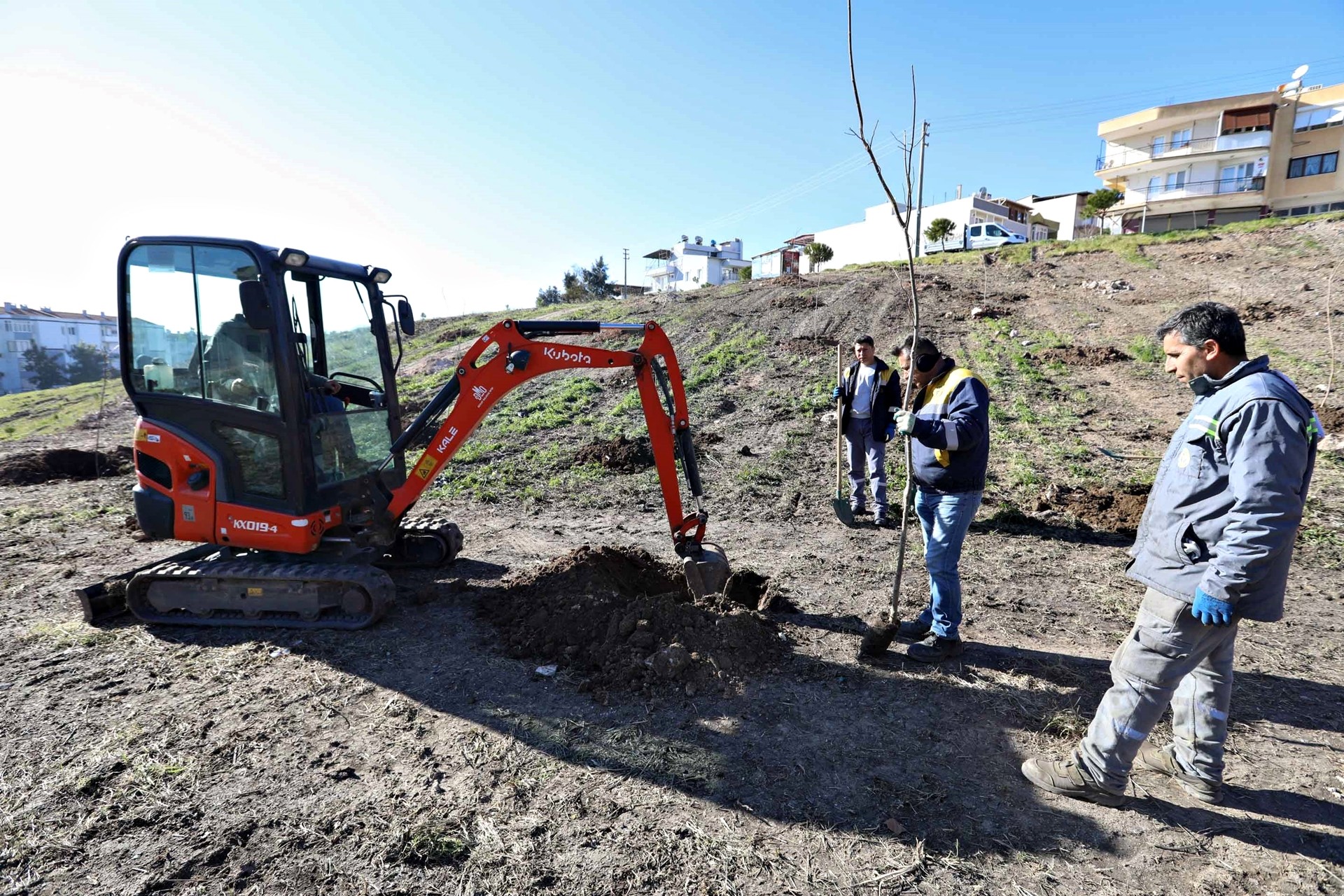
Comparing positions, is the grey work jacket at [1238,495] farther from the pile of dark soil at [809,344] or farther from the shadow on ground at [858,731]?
the pile of dark soil at [809,344]

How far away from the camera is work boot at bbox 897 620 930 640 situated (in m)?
4.93

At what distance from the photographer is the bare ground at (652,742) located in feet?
9.60

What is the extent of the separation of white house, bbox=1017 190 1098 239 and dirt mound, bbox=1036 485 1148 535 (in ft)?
131

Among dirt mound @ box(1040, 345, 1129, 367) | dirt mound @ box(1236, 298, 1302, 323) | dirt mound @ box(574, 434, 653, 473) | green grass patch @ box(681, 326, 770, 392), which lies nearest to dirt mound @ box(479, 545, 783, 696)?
dirt mound @ box(574, 434, 653, 473)

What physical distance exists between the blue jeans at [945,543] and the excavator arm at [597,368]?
1.52m

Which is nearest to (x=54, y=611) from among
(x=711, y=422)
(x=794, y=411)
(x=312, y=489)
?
(x=312, y=489)

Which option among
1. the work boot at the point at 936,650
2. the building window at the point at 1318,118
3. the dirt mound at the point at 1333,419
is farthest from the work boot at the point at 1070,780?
the building window at the point at 1318,118

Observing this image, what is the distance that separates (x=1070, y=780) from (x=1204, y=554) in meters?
1.30

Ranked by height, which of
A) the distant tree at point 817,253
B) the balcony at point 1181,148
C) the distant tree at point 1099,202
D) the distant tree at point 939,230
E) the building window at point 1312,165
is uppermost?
the balcony at point 1181,148

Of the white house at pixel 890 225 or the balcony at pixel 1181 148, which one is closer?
the balcony at pixel 1181 148

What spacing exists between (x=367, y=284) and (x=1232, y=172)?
48039mm

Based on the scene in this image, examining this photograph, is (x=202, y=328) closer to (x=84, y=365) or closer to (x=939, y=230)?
(x=939, y=230)

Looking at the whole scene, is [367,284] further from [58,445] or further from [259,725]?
[58,445]

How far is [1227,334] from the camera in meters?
2.90
